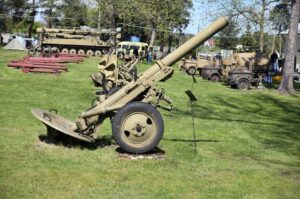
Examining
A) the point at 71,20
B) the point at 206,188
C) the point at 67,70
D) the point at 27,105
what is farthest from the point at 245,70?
the point at 71,20

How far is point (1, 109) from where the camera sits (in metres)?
13.4

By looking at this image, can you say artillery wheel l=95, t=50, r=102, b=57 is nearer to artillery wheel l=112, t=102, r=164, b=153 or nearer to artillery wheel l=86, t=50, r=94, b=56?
artillery wheel l=86, t=50, r=94, b=56

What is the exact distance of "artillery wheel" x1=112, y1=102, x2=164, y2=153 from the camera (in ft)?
28.8

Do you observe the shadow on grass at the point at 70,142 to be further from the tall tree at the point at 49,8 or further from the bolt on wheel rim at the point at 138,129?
the tall tree at the point at 49,8

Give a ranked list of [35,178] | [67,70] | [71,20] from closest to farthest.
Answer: [35,178] → [67,70] → [71,20]

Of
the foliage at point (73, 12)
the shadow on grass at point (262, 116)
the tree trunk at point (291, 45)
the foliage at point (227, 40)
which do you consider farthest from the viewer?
the foliage at point (73, 12)

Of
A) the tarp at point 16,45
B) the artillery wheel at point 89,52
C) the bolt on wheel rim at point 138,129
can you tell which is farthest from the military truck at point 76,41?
the bolt on wheel rim at point 138,129

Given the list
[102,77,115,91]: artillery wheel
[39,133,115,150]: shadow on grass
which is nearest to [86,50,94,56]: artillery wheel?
[102,77,115,91]: artillery wheel

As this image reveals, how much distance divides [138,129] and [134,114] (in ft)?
0.81

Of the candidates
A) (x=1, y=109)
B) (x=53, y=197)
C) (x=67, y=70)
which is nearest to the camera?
(x=53, y=197)

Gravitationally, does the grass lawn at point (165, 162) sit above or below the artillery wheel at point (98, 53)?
below

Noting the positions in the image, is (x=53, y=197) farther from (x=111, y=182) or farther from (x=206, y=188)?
(x=206, y=188)

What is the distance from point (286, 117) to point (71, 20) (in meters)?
69.3

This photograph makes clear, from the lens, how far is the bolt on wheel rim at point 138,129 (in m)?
8.80
